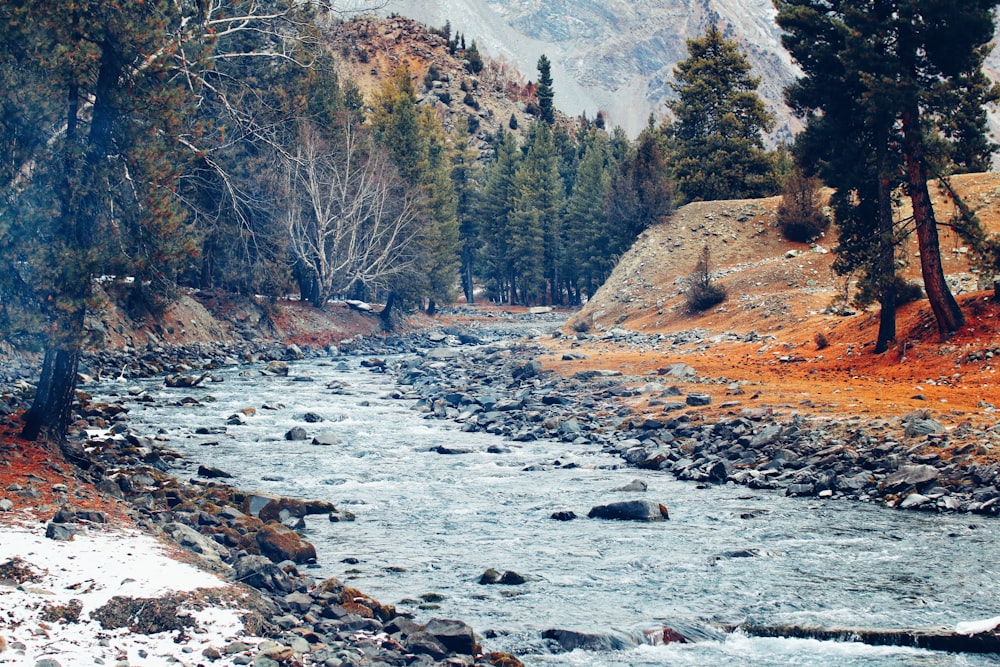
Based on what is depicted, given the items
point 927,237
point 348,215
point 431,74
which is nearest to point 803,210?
point 348,215

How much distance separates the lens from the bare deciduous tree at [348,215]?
175 ft

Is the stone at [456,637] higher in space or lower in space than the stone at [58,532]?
lower

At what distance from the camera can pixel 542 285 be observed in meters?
99.8

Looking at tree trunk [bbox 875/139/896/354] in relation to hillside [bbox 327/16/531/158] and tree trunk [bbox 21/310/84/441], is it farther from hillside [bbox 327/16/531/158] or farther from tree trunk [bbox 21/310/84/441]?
hillside [bbox 327/16/531/158]

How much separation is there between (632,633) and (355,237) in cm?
4771

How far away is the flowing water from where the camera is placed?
1045cm

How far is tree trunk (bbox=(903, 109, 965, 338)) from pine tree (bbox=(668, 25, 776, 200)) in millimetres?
35678

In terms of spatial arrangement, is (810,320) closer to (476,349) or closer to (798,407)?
(798,407)

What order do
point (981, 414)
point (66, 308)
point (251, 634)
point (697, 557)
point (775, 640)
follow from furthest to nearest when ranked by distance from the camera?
point (981, 414)
point (66, 308)
point (697, 557)
point (775, 640)
point (251, 634)

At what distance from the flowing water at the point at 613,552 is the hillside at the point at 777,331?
402cm

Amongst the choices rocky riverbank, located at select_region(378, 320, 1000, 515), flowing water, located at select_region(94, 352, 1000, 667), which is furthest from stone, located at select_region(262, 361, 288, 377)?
Answer: flowing water, located at select_region(94, 352, 1000, 667)

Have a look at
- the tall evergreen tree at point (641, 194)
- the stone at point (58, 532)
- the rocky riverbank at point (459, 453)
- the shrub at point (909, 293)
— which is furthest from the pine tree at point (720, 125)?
the stone at point (58, 532)

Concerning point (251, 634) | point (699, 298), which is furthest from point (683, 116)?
point (251, 634)

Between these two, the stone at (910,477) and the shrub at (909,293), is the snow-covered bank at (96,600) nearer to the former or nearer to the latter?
the stone at (910,477)
